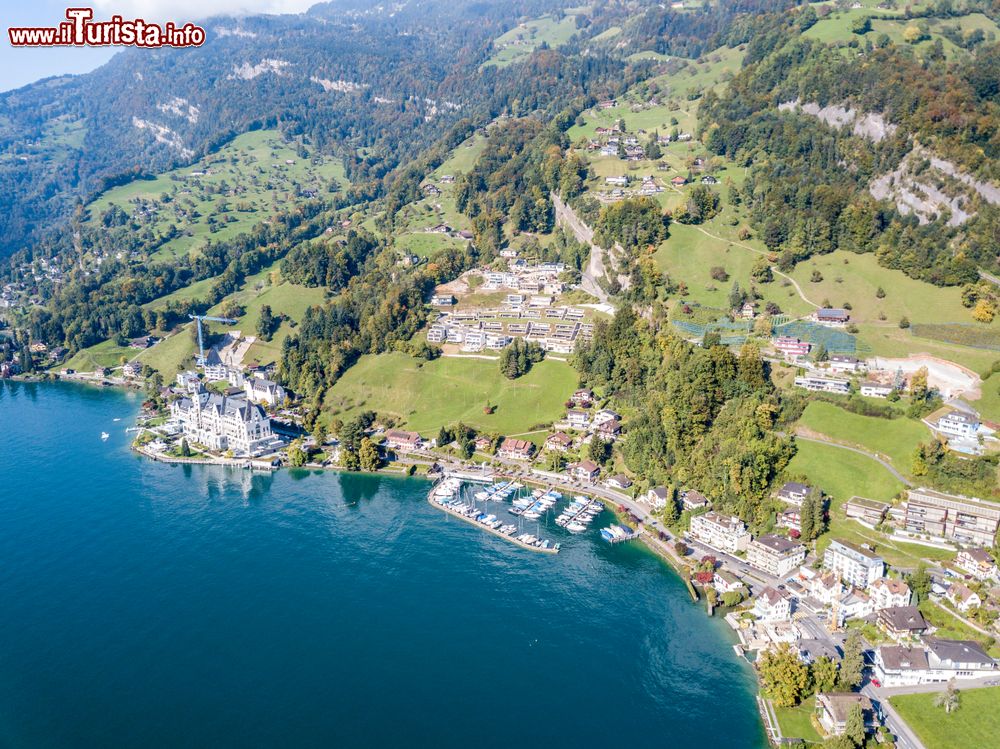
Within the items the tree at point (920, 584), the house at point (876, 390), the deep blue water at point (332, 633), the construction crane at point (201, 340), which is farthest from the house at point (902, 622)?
the construction crane at point (201, 340)

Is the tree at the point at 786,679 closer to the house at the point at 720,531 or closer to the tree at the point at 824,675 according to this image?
Result: the tree at the point at 824,675

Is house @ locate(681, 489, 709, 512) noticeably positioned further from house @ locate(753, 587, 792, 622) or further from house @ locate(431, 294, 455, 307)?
house @ locate(431, 294, 455, 307)

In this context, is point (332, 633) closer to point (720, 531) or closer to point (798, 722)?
point (798, 722)

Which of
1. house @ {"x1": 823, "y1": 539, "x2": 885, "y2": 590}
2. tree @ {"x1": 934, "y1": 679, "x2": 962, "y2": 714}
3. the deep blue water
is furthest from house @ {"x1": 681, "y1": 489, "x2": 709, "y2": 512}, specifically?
tree @ {"x1": 934, "y1": 679, "x2": 962, "y2": 714}

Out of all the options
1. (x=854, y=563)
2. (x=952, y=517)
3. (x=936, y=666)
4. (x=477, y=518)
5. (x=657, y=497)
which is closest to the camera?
(x=936, y=666)

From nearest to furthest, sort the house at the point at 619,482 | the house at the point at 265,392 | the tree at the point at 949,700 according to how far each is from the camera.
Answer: the tree at the point at 949,700 → the house at the point at 619,482 → the house at the point at 265,392

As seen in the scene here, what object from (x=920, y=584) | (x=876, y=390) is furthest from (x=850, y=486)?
(x=876, y=390)

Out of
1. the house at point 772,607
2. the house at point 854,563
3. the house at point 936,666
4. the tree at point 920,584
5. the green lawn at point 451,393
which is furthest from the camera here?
the green lawn at point 451,393

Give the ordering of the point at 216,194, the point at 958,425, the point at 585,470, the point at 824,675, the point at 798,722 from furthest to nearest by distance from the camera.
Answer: the point at 216,194, the point at 585,470, the point at 958,425, the point at 824,675, the point at 798,722
